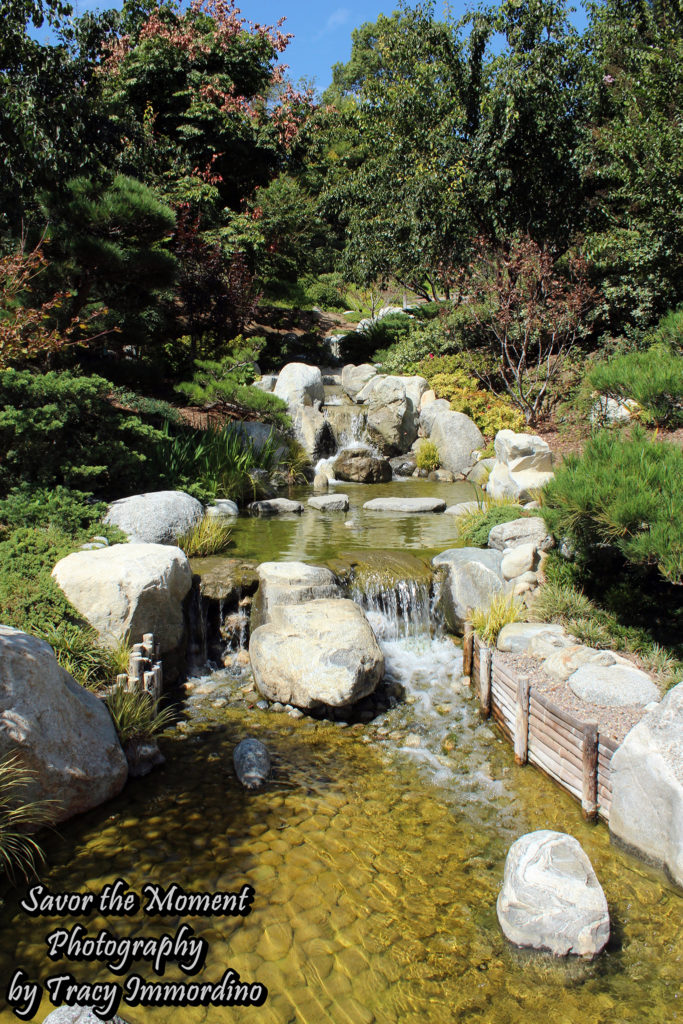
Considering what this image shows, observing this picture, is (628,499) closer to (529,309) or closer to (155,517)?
(155,517)

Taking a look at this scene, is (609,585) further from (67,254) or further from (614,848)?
(67,254)

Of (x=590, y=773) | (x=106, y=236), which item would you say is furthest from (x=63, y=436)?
(x=590, y=773)

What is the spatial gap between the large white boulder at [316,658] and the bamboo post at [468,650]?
0.97m

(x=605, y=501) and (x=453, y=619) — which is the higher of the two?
(x=605, y=501)

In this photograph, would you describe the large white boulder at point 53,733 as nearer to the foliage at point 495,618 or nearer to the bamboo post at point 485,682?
the bamboo post at point 485,682

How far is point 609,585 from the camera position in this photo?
6.59 meters

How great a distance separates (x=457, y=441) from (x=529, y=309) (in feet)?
11.2

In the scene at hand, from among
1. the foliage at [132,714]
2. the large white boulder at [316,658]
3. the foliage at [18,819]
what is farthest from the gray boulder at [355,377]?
the foliage at [18,819]

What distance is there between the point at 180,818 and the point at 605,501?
3849 millimetres

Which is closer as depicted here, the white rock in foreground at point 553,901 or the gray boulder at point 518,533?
the white rock in foreground at point 553,901

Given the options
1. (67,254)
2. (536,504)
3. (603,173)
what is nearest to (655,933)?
(536,504)

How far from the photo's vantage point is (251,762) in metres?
5.06

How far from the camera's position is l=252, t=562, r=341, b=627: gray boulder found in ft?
23.4

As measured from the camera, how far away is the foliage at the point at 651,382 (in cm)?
591
